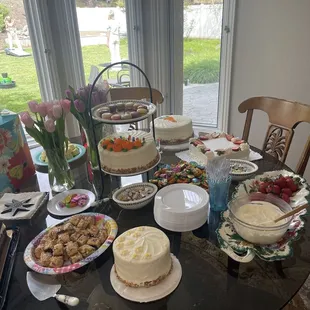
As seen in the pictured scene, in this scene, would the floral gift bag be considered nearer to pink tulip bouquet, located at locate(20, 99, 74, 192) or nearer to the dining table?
pink tulip bouquet, located at locate(20, 99, 74, 192)

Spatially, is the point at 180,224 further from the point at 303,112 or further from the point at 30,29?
the point at 30,29

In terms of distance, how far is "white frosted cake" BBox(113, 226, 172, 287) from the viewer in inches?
31.1

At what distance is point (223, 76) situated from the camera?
272 cm

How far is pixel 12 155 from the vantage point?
1325mm

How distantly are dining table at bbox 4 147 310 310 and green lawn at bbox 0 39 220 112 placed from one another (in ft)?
4.70

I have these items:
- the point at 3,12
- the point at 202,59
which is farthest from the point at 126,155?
the point at 202,59

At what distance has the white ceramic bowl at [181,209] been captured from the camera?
0.99m

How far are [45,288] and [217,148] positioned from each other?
3.30ft

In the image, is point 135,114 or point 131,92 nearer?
point 135,114

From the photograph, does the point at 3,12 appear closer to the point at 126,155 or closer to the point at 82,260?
the point at 126,155

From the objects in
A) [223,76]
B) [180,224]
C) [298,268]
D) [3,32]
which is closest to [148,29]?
[223,76]

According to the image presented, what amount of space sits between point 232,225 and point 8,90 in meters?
2.03

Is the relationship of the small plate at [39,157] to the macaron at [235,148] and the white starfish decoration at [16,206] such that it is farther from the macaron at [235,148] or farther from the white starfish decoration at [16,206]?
the macaron at [235,148]

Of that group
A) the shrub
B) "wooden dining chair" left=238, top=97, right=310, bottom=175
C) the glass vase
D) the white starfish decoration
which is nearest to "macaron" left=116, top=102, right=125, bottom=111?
the glass vase
